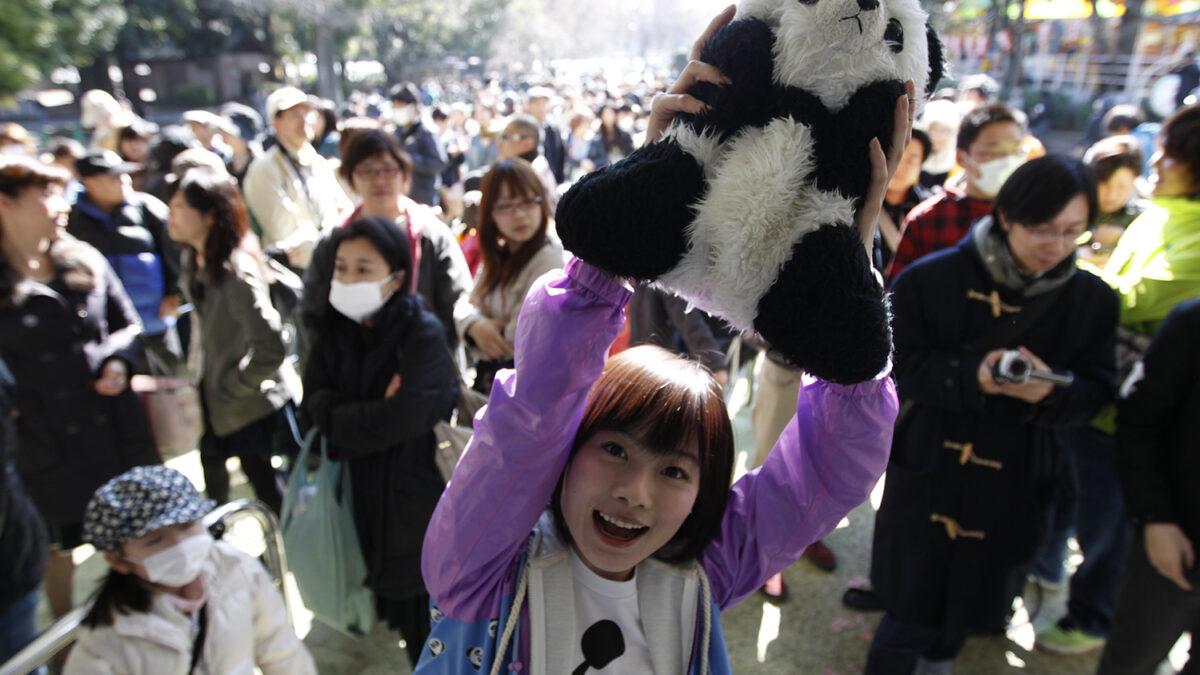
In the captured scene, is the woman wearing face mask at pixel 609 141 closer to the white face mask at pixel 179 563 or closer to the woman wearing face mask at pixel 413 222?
the woman wearing face mask at pixel 413 222

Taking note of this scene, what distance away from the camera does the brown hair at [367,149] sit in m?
3.17

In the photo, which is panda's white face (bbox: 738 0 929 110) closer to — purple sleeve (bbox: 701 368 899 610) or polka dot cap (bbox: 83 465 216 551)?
purple sleeve (bbox: 701 368 899 610)

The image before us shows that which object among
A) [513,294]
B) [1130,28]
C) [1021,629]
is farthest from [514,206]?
[1130,28]

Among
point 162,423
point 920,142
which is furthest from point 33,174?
point 920,142

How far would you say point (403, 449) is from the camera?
7.54 ft

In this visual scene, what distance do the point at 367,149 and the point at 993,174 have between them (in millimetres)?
2718

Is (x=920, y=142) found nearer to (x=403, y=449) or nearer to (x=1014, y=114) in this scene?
(x=1014, y=114)

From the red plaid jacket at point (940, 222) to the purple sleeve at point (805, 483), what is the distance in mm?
1991

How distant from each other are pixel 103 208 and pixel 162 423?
177 cm

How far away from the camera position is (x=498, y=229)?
9.44ft

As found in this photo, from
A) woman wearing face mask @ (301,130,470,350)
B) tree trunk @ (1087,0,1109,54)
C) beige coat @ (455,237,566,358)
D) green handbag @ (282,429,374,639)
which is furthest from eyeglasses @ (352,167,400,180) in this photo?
tree trunk @ (1087,0,1109,54)

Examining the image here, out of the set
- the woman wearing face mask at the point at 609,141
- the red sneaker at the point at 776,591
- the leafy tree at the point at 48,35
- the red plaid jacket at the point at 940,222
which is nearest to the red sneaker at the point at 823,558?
the red sneaker at the point at 776,591

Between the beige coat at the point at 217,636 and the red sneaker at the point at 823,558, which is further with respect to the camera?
the red sneaker at the point at 823,558

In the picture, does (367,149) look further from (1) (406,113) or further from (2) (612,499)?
(1) (406,113)
